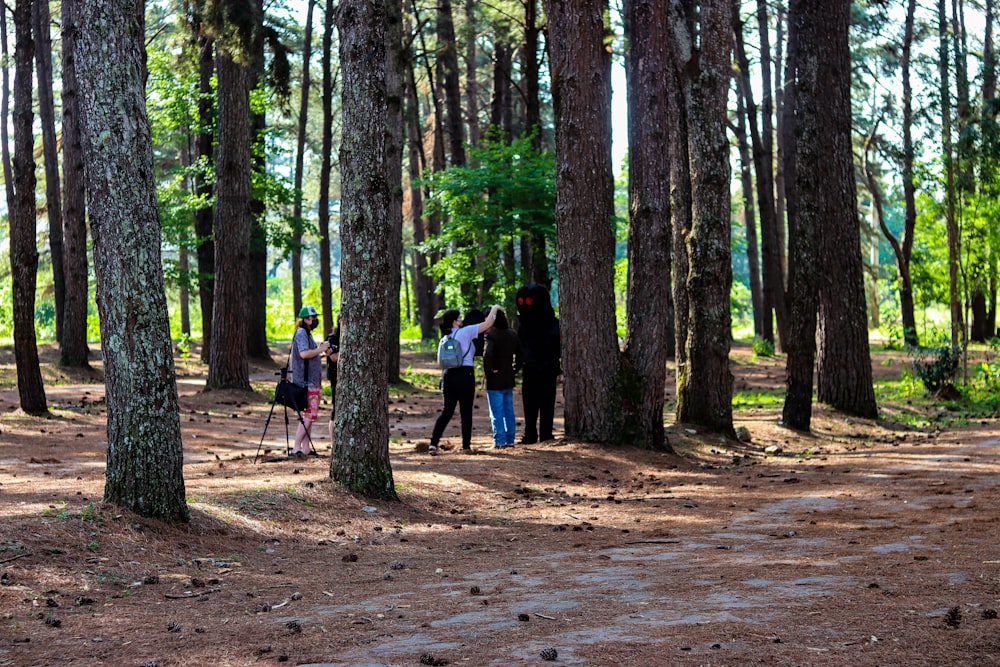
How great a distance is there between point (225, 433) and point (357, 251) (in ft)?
27.0

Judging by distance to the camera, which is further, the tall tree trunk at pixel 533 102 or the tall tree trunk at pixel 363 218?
the tall tree trunk at pixel 533 102

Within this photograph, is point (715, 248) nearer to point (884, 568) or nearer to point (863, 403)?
point (863, 403)

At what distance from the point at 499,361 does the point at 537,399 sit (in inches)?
36.4

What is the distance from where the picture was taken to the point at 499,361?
1505 cm

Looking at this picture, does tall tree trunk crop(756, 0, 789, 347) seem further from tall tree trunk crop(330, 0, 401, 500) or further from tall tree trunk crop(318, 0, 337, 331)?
tall tree trunk crop(330, 0, 401, 500)

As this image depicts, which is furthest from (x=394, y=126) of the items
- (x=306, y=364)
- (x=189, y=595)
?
(x=189, y=595)

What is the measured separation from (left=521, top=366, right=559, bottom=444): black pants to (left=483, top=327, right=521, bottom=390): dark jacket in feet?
1.21

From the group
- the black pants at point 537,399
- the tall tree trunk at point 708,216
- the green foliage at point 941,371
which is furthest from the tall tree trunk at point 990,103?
the black pants at point 537,399

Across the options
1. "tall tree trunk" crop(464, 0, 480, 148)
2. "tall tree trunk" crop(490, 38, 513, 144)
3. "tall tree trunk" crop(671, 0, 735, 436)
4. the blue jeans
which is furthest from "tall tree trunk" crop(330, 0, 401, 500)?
"tall tree trunk" crop(464, 0, 480, 148)

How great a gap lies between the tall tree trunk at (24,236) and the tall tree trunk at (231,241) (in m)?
4.40

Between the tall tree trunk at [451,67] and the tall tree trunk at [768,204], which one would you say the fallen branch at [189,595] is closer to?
the tall tree trunk at [451,67]

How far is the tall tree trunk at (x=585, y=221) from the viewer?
1444cm

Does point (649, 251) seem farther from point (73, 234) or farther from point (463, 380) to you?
point (73, 234)

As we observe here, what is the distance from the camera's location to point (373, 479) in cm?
1059
